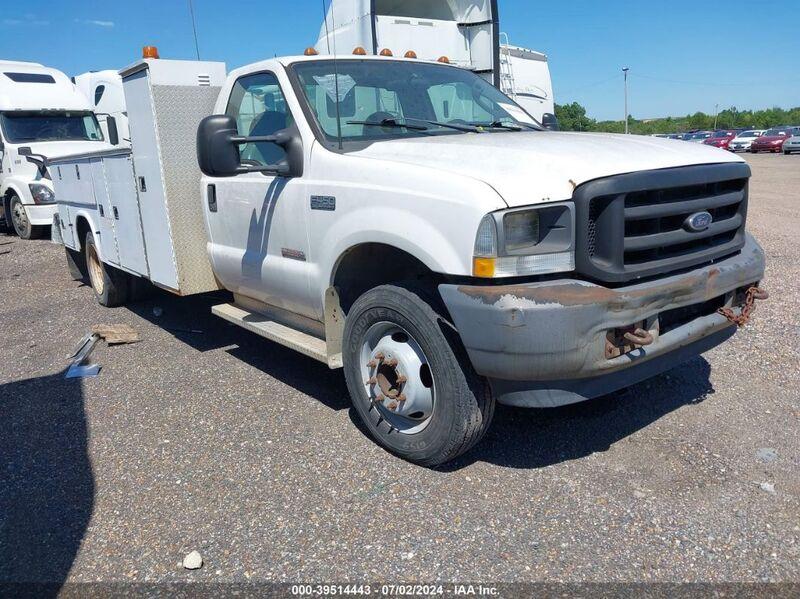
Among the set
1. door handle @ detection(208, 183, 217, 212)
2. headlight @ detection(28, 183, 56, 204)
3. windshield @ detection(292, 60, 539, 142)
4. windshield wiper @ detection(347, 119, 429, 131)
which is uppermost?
windshield @ detection(292, 60, 539, 142)

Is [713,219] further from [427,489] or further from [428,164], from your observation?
[427,489]

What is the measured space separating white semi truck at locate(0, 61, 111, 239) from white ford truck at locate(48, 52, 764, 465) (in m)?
9.32

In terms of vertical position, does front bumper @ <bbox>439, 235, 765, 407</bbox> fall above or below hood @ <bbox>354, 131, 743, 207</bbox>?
below

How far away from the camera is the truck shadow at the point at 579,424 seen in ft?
11.8

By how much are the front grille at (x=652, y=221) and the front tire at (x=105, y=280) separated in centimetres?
553

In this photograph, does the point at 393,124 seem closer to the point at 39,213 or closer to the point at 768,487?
the point at 768,487

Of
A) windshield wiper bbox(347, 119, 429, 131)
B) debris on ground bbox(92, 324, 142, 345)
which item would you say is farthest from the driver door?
debris on ground bbox(92, 324, 142, 345)

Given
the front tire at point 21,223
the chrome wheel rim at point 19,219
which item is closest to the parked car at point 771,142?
the front tire at point 21,223

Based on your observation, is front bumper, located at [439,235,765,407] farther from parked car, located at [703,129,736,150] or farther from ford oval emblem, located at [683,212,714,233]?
parked car, located at [703,129,736,150]

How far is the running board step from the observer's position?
13.0 ft

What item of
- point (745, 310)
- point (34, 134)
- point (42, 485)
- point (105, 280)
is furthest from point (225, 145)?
point (34, 134)

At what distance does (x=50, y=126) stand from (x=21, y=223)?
6.78 feet

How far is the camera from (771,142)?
38.9 m

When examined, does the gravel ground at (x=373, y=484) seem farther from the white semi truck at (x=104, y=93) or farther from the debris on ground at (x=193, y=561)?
the white semi truck at (x=104, y=93)
